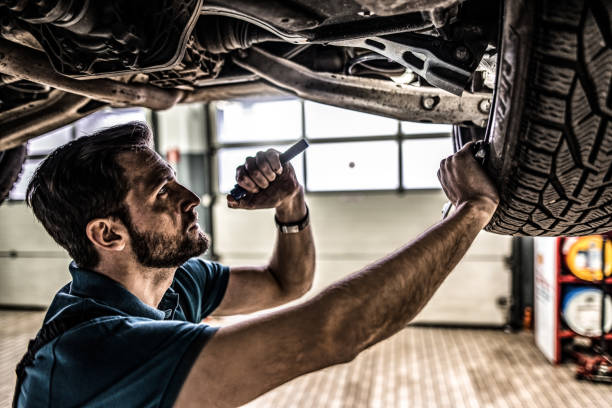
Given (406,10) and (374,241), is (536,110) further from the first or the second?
(374,241)

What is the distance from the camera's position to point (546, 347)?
3.46 meters

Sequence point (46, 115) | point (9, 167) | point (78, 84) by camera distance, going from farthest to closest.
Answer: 1. point (9, 167)
2. point (46, 115)
3. point (78, 84)

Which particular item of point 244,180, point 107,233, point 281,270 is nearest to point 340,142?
point 281,270

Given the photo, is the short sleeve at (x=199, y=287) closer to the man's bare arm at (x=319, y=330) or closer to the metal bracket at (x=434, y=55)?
the man's bare arm at (x=319, y=330)

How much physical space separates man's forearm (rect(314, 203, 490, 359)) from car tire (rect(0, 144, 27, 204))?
1.61 metres

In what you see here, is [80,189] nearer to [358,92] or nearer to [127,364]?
[127,364]

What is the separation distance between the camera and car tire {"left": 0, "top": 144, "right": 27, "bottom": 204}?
1772 mm

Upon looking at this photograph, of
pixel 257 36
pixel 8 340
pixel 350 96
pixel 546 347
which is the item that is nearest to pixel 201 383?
pixel 257 36

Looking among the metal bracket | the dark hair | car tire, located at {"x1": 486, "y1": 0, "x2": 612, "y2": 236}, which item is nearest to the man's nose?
the dark hair

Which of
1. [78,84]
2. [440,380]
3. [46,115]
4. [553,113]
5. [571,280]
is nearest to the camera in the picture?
[553,113]

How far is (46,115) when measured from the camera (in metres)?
1.60

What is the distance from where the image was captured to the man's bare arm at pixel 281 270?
1269mm

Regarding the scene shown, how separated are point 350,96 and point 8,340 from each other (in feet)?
14.2

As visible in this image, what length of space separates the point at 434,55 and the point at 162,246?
72 cm
